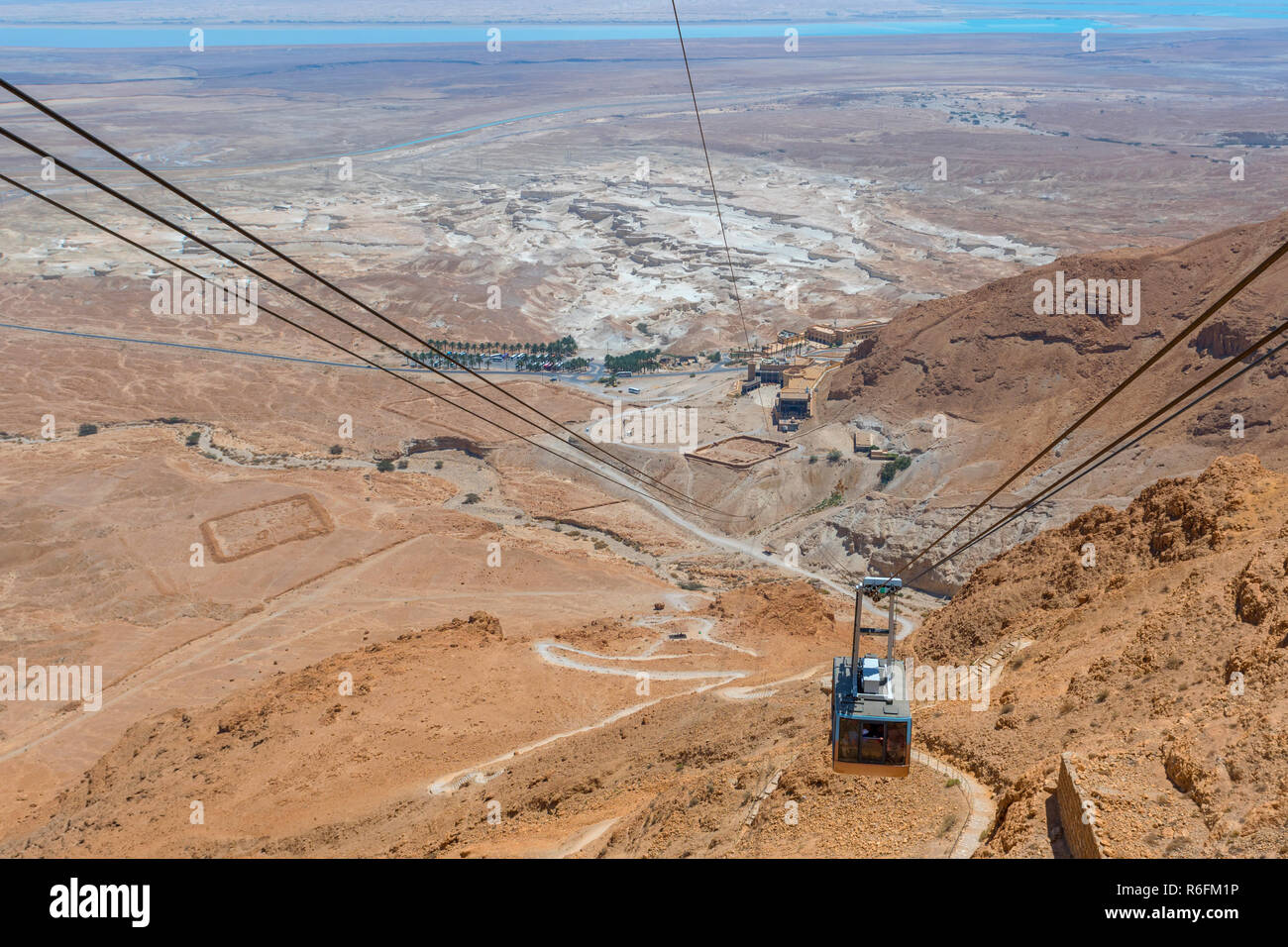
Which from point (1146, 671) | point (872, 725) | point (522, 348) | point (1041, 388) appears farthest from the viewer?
point (522, 348)

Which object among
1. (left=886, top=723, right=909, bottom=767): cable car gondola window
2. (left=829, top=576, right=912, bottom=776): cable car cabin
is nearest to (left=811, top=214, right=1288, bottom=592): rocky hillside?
(left=829, top=576, right=912, bottom=776): cable car cabin

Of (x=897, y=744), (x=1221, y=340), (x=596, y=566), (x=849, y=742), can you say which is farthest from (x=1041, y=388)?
(x=849, y=742)

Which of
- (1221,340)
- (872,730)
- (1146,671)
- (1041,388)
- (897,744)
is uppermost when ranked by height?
(1221,340)

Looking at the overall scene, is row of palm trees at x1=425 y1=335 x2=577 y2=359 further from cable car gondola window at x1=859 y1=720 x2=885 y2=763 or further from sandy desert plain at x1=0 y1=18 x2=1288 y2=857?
cable car gondola window at x1=859 y1=720 x2=885 y2=763

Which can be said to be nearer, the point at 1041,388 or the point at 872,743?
the point at 872,743

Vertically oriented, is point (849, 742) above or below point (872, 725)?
below

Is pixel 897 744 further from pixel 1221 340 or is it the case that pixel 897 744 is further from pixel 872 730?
pixel 1221 340

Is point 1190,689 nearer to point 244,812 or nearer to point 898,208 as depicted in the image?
point 244,812
